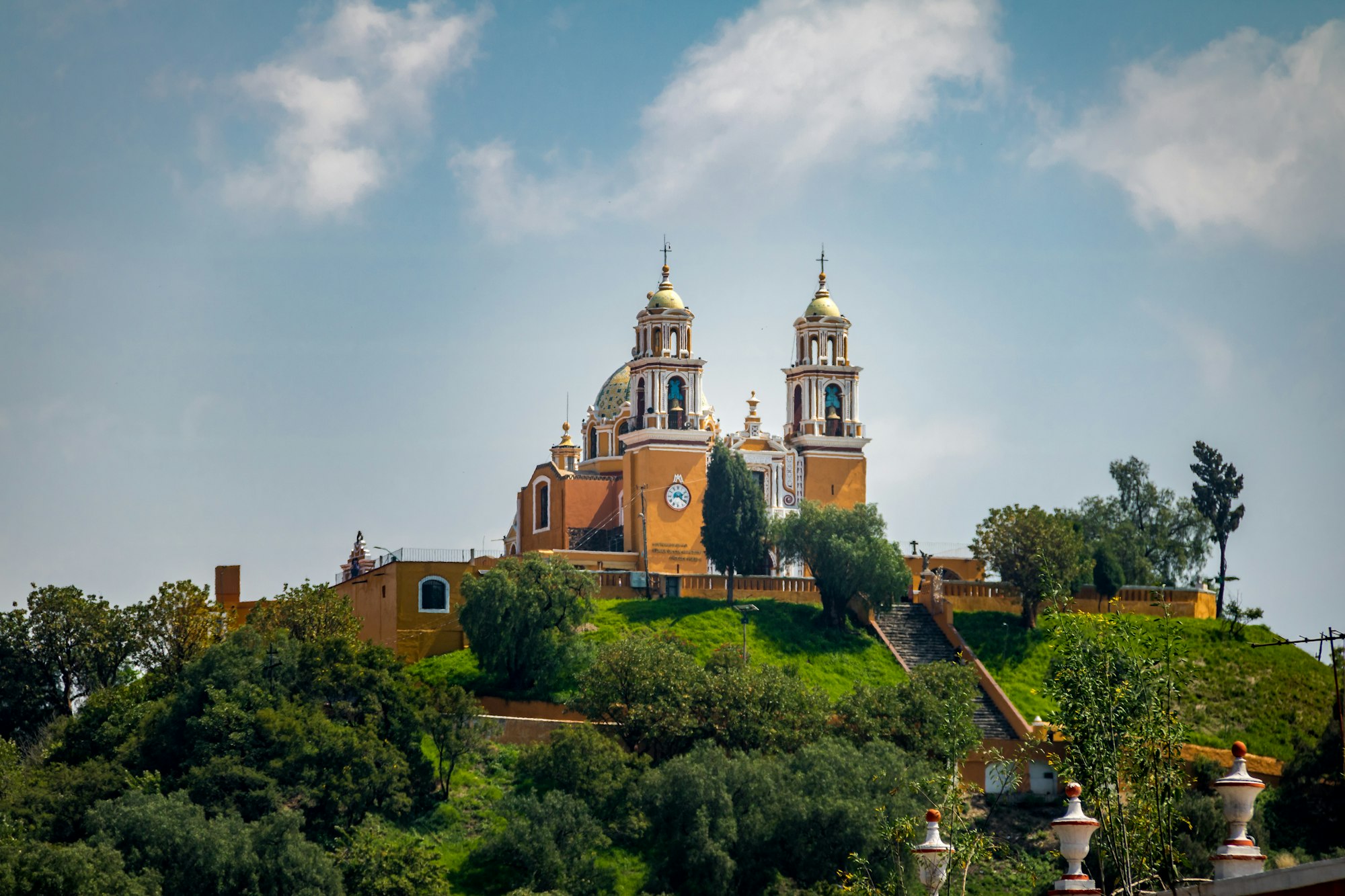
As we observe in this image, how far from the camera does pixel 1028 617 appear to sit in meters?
59.2

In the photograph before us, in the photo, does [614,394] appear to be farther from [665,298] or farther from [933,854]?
[933,854]

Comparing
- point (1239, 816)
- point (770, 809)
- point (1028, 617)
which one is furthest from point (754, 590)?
point (1239, 816)

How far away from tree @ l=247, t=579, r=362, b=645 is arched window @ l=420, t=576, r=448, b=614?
3.49m

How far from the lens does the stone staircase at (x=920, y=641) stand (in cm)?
→ 5325

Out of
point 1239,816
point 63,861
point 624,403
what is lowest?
point 63,861

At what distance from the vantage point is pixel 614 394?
68875 millimetres

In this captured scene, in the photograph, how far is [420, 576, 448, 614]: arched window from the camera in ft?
182

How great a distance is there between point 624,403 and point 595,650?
17.5 m

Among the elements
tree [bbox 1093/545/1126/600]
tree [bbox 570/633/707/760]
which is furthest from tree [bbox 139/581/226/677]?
tree [bbox 1093/545/1126/600]

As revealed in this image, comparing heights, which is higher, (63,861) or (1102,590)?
(1102,590)

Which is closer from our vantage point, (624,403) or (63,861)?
(63,861)

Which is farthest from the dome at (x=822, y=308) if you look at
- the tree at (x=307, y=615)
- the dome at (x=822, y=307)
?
the tree at (x=307, y=615)

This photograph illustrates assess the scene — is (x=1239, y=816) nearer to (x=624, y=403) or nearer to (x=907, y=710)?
(x=907, y=710)

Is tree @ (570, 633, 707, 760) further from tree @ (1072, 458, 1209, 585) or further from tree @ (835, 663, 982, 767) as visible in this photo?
tree @ (1072, 458, 1209, 585)
